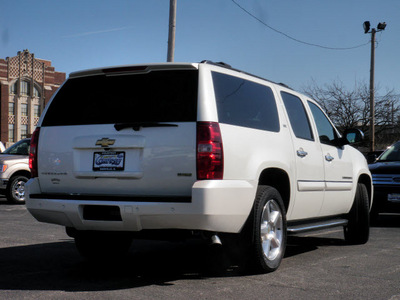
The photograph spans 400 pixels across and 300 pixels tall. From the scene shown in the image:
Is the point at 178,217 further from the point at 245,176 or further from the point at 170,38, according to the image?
the point at 170,38

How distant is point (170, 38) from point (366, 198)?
9.49m

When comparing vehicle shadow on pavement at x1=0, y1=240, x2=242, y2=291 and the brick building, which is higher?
the brick building

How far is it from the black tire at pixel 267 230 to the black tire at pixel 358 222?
92.7 inches

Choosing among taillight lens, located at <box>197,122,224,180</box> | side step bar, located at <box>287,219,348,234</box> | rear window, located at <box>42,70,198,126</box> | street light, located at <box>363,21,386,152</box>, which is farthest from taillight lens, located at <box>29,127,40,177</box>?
street light, located at <box>363,21,386,152</box>

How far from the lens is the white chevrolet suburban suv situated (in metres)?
5.02

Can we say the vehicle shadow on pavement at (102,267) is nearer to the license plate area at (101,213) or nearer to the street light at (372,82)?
the license plate area at (101,213)

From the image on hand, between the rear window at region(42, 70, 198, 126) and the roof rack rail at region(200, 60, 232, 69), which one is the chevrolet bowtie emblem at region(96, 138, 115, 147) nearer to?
the rear window at region(42, 70, 198, 126)

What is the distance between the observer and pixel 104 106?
18.3 feet

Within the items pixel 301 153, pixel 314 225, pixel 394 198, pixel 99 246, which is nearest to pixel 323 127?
pixel 301 153

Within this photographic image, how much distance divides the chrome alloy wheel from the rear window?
4.22 feet

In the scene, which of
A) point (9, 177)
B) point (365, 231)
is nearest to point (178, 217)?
point (365, 231)

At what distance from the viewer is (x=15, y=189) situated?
52.2ft

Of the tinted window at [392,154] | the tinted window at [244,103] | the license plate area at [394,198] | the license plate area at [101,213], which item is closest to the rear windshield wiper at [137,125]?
the tinted window at [244,103]

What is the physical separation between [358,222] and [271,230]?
263 cm
